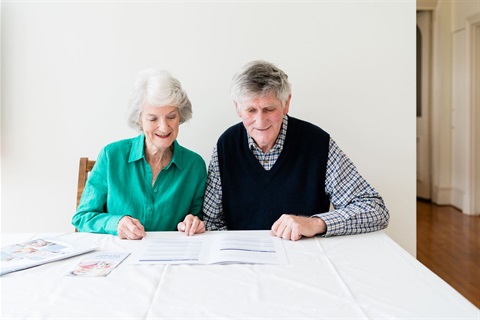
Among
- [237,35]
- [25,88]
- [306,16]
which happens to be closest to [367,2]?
[306,16]

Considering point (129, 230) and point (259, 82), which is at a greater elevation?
point (259, 82)

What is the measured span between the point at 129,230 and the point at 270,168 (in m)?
0.66

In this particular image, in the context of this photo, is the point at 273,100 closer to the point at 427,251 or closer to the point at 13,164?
the point at 13,164

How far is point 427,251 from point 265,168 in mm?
2511

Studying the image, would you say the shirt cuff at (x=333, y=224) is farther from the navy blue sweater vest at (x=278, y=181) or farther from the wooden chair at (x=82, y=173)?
the wooden chair at (x=82, y=173)

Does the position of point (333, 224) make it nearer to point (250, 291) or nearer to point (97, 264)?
point (250, 291)

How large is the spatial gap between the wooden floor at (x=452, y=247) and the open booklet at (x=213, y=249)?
1904 millimetres

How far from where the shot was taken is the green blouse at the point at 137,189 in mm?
1939

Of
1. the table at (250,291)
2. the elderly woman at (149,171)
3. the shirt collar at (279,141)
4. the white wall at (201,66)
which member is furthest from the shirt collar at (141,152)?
the table at (250,291)

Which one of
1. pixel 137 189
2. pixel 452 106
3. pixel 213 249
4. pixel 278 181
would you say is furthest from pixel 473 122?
pixel 213 249

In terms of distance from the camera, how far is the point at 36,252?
151cm

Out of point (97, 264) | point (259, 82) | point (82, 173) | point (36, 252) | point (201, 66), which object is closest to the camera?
point (97, 264)

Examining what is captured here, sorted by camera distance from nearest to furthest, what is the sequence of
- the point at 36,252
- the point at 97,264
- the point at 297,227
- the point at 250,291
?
the point at 250,291
the point at 97,264
the point at 36,252
the point at 297,227

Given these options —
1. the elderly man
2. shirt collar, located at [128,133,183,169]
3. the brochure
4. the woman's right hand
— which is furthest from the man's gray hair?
the brochure
